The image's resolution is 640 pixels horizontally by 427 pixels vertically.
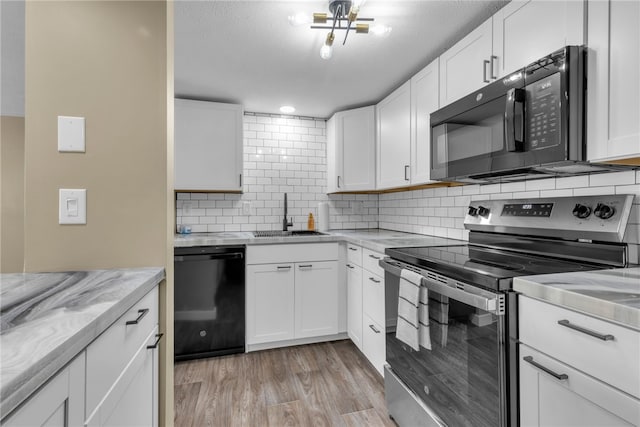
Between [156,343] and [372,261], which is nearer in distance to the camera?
[156,343]

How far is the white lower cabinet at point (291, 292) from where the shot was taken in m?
2.54

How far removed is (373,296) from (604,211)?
1.34m

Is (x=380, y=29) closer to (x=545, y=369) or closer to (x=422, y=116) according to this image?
(x=422, y=116)

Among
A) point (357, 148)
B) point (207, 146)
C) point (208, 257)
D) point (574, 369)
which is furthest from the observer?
point (357, 148)

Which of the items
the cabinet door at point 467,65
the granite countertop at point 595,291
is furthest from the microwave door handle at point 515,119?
the granite countertop at point 595,291

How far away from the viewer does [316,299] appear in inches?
105

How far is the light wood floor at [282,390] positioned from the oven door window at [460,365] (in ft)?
1.49

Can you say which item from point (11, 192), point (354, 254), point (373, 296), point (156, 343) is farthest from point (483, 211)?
point (11, 192)

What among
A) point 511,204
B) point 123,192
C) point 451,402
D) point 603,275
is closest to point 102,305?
point 123,192

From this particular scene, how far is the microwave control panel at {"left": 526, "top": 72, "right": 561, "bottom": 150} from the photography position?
47.5 inches

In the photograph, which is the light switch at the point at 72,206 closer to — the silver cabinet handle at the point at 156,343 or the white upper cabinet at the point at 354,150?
the silver cabinet handle at the point at 156,343

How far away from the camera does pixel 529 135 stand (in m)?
1.31

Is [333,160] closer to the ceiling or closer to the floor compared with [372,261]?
closer to the ceiling

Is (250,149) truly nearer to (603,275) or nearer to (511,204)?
(511,204)
